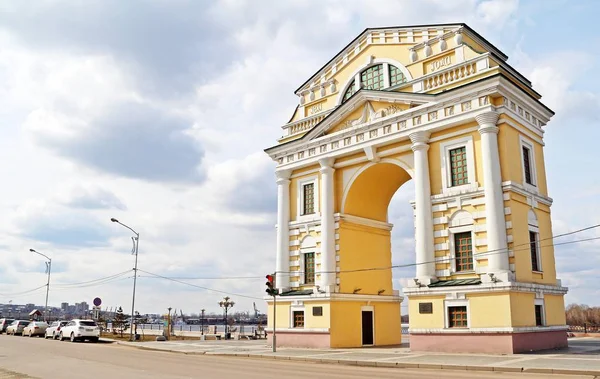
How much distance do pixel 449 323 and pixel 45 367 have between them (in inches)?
721

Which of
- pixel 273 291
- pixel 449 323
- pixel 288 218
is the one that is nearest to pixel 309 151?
pixel 288 218

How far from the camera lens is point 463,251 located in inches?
1091

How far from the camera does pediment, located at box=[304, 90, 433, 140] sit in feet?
102

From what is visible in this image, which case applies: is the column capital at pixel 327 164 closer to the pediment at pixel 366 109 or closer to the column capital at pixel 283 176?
the pediment at pixel 366 109

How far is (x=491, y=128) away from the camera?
2694 cm

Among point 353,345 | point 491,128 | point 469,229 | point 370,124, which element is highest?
point 370,124

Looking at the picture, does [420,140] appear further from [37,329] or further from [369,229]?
[37,329]

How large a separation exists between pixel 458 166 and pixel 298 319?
1401 cm

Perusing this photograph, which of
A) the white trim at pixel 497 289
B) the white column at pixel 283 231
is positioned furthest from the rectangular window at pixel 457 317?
the white column at pixel 283 231

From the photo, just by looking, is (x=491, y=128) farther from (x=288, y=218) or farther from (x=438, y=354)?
(x=288, y=218)

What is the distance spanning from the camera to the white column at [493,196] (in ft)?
84.1

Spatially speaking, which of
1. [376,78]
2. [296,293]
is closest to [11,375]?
[296,293]

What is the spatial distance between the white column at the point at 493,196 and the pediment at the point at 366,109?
3.85 meters

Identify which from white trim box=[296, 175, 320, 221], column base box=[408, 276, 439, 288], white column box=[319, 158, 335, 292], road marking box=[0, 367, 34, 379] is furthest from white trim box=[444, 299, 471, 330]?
road marking box=[0, 367, 34, 379]
